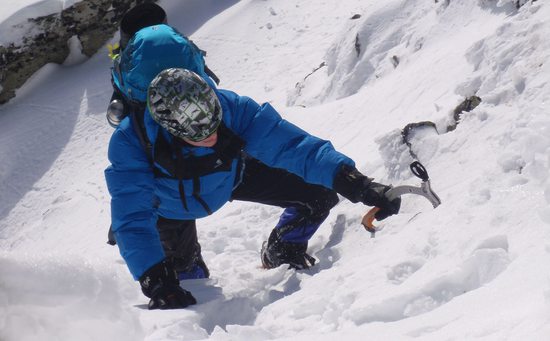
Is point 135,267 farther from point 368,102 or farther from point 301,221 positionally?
point 368,102

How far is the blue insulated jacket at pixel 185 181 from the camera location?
153 inches

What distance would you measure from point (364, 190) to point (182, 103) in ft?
3.81

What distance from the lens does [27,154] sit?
9938 millimetres

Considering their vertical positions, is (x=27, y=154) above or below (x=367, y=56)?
below

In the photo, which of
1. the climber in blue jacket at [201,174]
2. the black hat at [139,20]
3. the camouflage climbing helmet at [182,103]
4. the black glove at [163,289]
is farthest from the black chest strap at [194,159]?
the black hat at [139,20]

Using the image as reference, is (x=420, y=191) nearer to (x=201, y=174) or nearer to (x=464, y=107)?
(x=464, y=107)

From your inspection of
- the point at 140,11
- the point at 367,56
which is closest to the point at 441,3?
the point at 367,56

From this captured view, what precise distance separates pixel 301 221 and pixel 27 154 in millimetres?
6464

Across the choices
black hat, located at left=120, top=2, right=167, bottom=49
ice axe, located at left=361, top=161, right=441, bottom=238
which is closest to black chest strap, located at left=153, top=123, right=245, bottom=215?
ice axe, located at left=361, top=161, right=441, bottom=238

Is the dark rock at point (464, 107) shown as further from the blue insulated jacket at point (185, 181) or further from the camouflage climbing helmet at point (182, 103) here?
the camouflage climbing helmet at point (182, 103)

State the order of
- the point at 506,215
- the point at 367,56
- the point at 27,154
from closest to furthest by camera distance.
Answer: the point at 506,215 → the point at 367,56 → the point at 27,154

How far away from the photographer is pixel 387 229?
167 inches

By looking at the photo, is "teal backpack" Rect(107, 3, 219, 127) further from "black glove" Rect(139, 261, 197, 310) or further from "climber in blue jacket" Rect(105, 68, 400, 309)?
"black glove" Rect(139, 261, 197, 310)

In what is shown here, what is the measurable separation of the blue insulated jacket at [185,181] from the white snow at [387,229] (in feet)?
0.88
